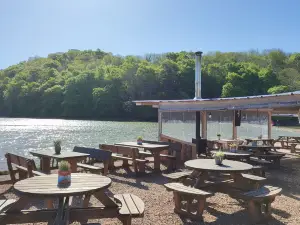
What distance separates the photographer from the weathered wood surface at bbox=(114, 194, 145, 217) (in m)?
3.66

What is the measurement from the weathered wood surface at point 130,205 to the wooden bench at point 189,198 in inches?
33.6

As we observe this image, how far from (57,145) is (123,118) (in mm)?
53261

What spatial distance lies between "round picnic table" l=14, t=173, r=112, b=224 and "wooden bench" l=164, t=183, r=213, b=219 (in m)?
1.27

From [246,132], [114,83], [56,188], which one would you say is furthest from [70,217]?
[114,83]

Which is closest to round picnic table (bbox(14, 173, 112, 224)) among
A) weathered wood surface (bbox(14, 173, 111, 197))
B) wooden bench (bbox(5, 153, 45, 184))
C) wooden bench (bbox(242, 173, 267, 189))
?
weathered wood surface (bbox(14, 173, 111, 197))

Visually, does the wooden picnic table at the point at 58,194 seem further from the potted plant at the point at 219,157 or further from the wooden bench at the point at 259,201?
the potted plant at the point at 219,157

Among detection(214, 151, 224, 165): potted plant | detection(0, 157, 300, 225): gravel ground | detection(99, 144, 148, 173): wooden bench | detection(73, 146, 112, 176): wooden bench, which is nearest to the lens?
detection(0, 157, 300, 225): gravel ground

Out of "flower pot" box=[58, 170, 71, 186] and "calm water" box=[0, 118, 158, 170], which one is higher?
"flower pot" box=[58, 170, 71, 186]

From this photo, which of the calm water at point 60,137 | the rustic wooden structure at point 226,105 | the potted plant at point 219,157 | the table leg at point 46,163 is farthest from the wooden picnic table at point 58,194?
the calm water at point 60,137

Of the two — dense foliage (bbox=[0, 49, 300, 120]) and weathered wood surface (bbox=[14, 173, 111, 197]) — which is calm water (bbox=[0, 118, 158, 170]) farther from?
dense foliage (bbox=[0, 49, 300, 120])

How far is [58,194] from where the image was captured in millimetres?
3277

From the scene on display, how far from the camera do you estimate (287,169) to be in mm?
8945

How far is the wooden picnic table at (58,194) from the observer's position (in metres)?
3.35

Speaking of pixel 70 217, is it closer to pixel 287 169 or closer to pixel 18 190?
pixel 18 190
